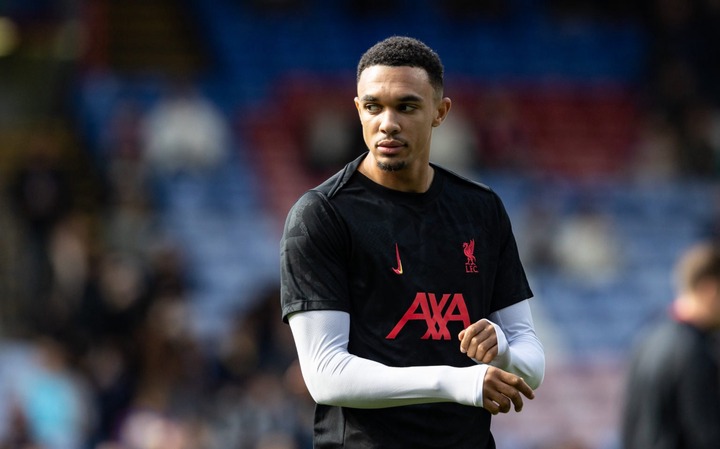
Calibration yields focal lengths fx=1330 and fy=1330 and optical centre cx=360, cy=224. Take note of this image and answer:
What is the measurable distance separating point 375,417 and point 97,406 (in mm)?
6309

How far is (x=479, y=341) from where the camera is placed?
12.1 feet

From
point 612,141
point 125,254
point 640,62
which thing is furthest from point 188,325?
point 640,62

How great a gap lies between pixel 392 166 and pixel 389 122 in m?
0.14

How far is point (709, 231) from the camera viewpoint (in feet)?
47.7

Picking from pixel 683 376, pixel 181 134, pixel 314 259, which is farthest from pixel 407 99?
pixel 181 134

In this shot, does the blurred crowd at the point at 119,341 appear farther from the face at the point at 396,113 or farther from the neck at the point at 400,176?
the face at the point at 396,113

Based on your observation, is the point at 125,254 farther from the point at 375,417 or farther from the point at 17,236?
the point at 375,417

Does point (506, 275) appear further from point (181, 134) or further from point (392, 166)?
point (181, 134)

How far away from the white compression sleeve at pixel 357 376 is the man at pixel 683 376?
2587mm

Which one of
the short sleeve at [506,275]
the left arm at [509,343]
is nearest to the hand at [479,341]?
the left arm at [509,343]

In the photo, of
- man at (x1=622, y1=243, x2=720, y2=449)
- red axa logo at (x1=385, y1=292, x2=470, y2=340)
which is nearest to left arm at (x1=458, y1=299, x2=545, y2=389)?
red axa logo at (x1=385, y1=292, x2=470, y2=340)

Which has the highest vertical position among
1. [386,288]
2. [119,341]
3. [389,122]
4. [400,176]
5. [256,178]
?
[256,178]

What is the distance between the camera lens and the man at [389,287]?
3828 mm

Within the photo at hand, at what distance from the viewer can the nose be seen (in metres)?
3.89
